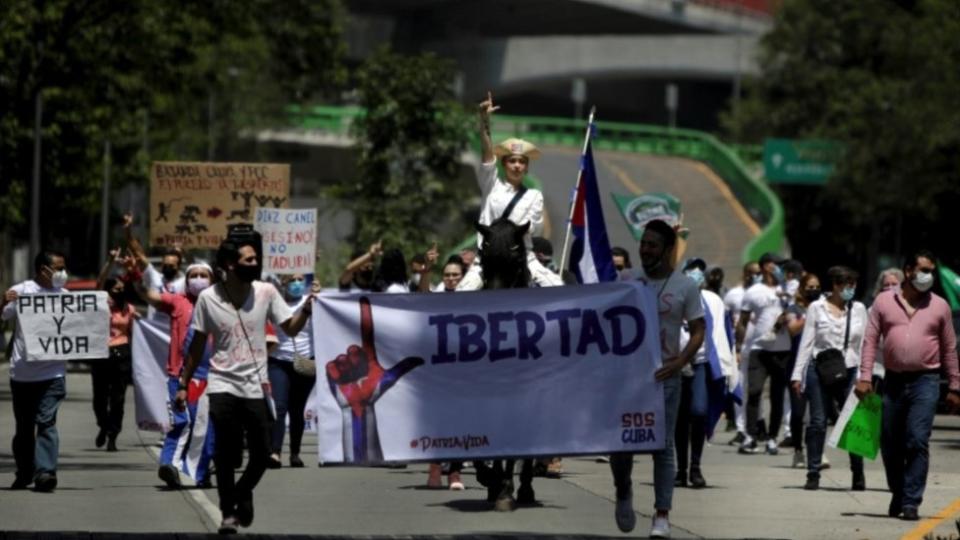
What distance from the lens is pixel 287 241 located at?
21.9 metres

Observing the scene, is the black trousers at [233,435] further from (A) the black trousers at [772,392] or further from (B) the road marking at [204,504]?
(A) the black trousers at [772,392]

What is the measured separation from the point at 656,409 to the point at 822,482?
19.2 feet

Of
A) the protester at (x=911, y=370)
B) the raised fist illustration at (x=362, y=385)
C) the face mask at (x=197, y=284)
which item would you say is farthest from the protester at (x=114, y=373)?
the raised fist illustration at (x=362, y=385)

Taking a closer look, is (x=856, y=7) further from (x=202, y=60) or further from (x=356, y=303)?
(x=356, y=303)

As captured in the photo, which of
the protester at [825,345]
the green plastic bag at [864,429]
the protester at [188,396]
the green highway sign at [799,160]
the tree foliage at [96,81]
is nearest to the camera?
the green plastic bag at [864,429]

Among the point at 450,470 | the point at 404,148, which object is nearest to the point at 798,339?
the point at 450,470

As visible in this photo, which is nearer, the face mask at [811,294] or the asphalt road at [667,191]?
the face mask at [811,294]

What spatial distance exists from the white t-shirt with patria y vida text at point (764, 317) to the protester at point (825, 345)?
397cm

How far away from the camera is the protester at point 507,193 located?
54.7 ft

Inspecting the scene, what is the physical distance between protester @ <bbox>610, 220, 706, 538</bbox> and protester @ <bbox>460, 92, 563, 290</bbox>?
1.91 metres

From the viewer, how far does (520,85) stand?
106625mm

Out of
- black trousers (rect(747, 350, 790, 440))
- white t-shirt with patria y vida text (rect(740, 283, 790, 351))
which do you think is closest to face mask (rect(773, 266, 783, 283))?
white t-shirt with patria y vida text (rect(740, 283, 790, 351))

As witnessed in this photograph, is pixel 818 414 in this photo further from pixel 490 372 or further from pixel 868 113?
pixel 868 113

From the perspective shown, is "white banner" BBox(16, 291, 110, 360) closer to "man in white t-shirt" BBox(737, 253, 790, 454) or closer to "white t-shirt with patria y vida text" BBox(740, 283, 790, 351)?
"man in white t-shirt" BBox(737, 253, 790, 454)
